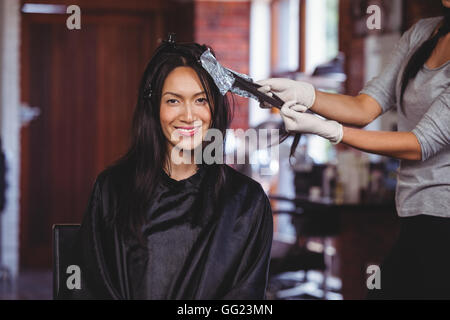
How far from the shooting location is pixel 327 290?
411cm

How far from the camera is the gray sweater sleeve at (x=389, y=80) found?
1863mm

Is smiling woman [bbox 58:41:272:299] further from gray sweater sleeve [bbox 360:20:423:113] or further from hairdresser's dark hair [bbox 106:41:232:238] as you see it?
gray sweater sleeve [bbox 360:20:423:113]

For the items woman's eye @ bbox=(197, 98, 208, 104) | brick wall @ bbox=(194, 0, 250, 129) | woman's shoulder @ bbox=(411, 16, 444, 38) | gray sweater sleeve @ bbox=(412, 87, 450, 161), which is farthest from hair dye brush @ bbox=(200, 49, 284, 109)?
brick wall @ bbox=(194, 0, 250, 129)

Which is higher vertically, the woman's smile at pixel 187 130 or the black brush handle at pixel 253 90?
the black brush handle at pixel 253 90

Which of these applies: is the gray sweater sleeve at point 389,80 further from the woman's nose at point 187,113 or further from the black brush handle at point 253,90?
the woman's nose at point 187,113

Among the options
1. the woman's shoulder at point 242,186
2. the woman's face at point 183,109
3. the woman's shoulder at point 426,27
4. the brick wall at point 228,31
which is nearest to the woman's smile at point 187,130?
the woman's face at point 183,109

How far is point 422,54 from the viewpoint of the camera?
1717mm

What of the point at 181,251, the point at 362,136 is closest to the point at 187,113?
the point at 181,251

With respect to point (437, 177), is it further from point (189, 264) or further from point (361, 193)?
point (361, 193)

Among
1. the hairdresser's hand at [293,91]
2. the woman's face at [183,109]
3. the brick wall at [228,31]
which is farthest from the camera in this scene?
the brick wall at [228,31]

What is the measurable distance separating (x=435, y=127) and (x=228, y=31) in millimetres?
4091

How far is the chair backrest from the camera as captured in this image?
1645 mm

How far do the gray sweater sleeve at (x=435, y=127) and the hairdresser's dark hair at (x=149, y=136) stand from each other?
0.55m
